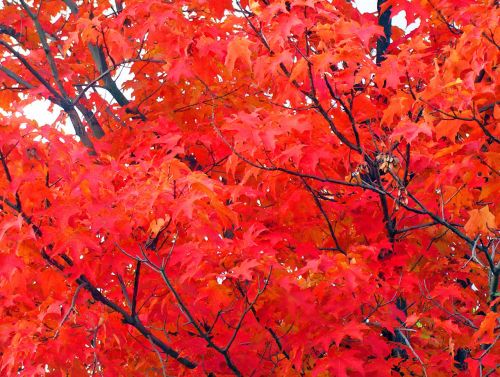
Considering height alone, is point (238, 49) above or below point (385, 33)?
below

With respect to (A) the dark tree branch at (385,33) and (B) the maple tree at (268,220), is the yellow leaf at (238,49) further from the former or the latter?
(A) the dark tree branch at (385,33)

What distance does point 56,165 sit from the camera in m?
4.09

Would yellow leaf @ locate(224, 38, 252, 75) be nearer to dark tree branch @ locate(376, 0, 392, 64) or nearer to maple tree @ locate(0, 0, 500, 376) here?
maple tree @ locate(0, 0, 500, 376)

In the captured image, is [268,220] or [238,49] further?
[268,220]

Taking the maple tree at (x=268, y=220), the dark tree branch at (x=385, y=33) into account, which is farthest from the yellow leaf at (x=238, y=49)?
the dark tree branch at (x=385, y=33)

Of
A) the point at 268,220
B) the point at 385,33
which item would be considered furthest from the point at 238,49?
the point at 385,33

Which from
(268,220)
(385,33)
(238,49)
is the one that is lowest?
(268,220)

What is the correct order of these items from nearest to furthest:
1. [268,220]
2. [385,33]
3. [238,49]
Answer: [238,49], [268,220], [385,33]

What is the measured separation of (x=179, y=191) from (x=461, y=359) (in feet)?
12.5

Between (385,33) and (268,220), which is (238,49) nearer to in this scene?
(268,220)

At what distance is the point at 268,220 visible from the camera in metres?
5.21

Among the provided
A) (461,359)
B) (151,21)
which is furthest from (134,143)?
(461,359)

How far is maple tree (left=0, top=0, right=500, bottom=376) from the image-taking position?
13.3ft

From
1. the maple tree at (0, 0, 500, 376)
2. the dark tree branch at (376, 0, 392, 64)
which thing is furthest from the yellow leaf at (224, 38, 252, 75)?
the dark tree branch at (376, 0, 392, 64)
